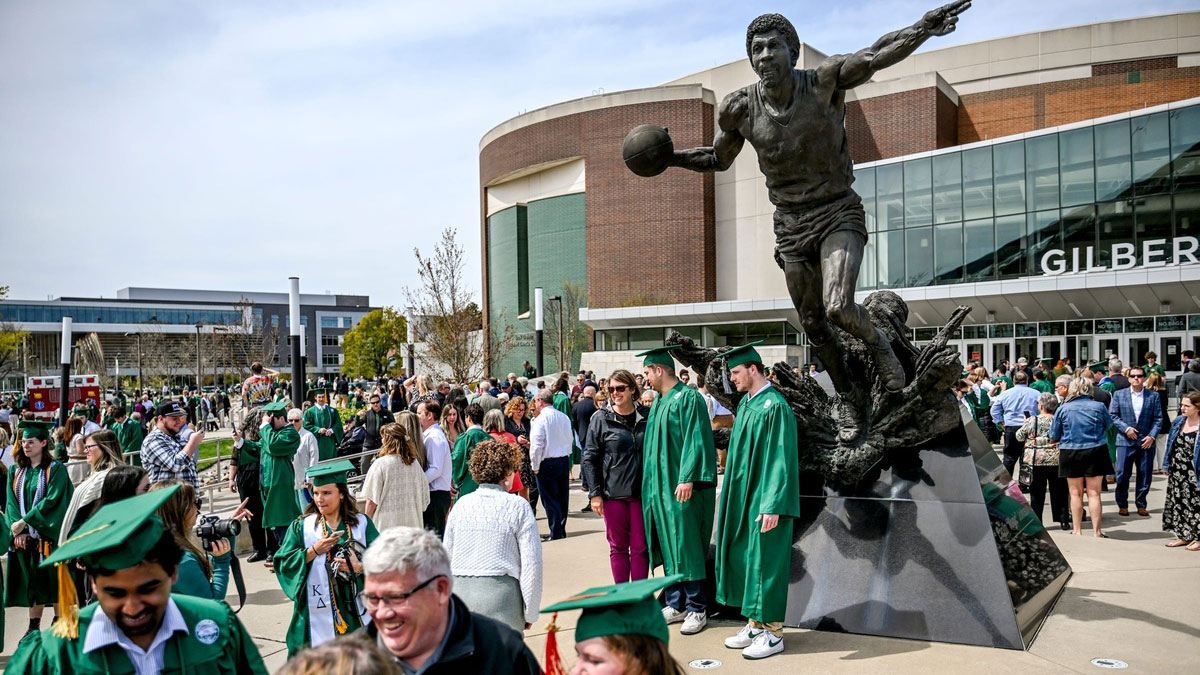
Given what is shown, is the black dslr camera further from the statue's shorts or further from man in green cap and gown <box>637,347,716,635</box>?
the statue's shorts

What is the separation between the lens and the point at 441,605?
2.56 meters

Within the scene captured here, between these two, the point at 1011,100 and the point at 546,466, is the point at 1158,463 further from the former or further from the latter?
the point at 1011,100

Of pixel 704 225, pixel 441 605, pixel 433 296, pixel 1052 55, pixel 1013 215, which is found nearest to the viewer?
pixel 441 605

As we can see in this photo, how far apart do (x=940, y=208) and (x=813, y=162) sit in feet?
91.8

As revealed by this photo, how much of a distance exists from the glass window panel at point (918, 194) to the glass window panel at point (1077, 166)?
4.50 m

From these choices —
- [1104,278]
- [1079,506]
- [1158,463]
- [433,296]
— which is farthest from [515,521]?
[1104,278]

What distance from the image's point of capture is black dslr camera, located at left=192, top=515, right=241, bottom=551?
146 inches

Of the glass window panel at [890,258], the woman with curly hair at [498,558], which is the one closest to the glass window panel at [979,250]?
the glass window panel at [890,258]

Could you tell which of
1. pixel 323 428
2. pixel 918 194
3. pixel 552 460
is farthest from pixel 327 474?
pixel 918 194

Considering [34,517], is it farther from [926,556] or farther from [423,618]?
[926,556]

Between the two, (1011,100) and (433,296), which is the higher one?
(1011,100)

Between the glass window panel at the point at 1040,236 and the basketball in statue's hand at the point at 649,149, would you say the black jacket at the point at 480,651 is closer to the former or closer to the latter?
the basketball in statue's hand at the point at 649,149

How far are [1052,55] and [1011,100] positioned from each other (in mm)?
2769

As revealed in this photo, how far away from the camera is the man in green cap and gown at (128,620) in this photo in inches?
90.8
